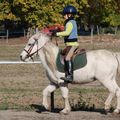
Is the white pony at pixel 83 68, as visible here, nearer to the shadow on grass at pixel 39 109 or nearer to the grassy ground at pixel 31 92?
the shadow on grass at pixel 39 109

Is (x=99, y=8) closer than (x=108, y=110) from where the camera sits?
No

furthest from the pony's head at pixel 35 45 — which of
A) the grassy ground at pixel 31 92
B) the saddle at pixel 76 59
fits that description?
the grassy ground at pixel 31 92

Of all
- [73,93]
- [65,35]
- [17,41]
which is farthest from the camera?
[17,41]

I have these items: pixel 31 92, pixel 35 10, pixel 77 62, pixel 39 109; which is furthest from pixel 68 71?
pixel 35 10

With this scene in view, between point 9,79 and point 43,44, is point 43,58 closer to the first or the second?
point 43,44

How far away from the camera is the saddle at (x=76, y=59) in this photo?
37.3 ft

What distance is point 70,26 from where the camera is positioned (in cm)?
1126

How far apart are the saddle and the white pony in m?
0.07

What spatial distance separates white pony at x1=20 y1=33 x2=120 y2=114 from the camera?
11359 millimetres

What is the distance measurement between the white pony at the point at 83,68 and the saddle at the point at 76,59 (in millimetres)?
70

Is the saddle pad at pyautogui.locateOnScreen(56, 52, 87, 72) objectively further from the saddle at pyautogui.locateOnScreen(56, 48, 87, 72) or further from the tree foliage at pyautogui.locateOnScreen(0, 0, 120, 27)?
the tree foliage at pyautogui.locateOnScreen(0, 0, 120, 27)

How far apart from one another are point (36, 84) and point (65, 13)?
8.24 metres

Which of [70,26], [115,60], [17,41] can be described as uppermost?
[70,26]

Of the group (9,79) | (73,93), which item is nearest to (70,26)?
(73,93)
